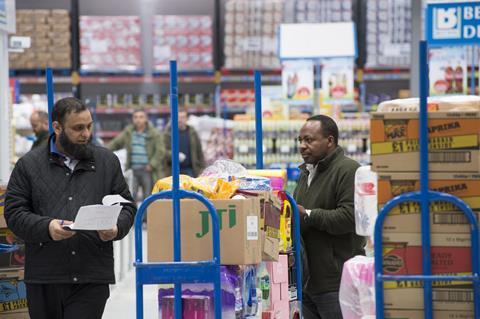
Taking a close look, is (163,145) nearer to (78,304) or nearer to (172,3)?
(172,3)

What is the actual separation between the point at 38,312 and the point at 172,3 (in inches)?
542

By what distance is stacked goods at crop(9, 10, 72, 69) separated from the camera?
51.2ft

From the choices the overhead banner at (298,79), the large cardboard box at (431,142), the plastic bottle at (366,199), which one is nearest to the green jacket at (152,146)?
the overhead banner at (298,79)

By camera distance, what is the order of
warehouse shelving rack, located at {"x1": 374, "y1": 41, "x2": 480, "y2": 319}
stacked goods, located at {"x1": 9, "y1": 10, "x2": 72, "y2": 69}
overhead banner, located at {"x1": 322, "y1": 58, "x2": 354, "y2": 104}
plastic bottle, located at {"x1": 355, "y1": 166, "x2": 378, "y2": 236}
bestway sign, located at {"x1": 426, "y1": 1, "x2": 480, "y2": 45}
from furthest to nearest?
stacked goods, located at {"x1": 9, "y1": 10, "x2": 72, "y2": 69} → overhead banner, located at {"x1": 322, "y1": 58, "x2": 354, "y2": 104} → bestway sign, located at {"x1": 426, "y1": 1, "x2": 480, "y2": 45} → plastic bottle, located at {"x1": 355, "y1": 166, "x2": 378, "y2": 236} → warehouse shelving rack, located at {"x1": 374, "y1": 41, "x2": 480, "y2": 319}

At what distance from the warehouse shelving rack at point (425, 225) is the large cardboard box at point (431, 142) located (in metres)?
0.05

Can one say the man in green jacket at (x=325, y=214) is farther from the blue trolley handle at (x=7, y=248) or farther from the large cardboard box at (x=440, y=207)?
the blue trolley handle at (x=7, y=248)

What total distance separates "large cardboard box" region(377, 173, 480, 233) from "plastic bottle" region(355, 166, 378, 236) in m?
0.63

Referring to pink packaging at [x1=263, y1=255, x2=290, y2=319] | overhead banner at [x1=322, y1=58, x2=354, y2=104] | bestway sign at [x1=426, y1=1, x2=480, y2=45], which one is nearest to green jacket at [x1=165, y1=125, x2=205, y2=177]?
overhead banner at [x1=322, y1=58, x2=354, y2=104]

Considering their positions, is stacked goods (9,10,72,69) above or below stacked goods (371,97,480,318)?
above

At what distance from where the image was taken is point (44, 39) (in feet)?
52.1

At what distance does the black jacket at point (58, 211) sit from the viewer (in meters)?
3.86

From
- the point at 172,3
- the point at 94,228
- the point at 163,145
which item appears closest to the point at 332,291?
the point at 94,228

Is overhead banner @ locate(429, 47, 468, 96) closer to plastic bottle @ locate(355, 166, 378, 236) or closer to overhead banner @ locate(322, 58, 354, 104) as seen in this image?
overhead banner @ locate(322, 58, 354, 104)

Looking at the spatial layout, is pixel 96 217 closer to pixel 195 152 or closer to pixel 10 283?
pixel 10 283
